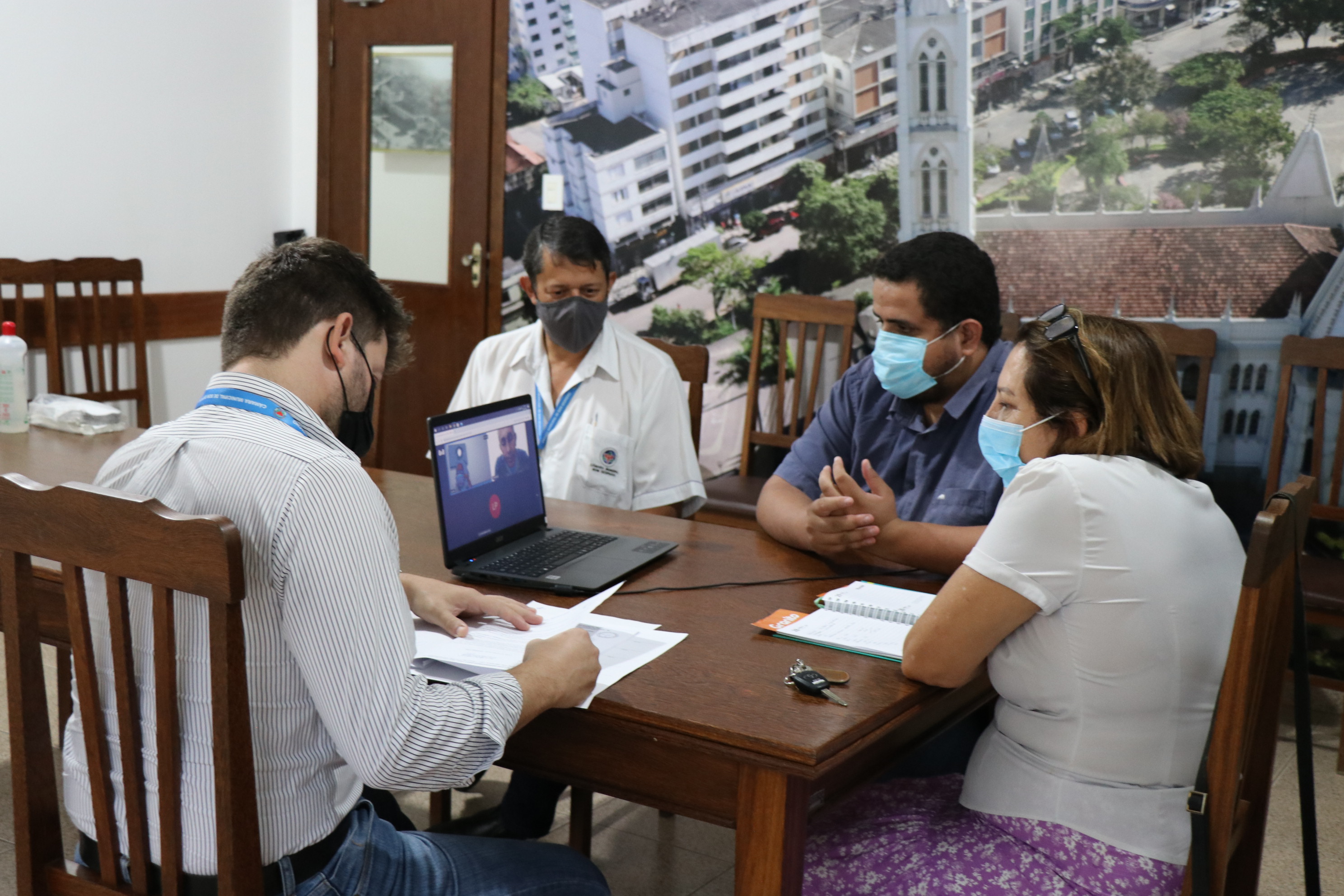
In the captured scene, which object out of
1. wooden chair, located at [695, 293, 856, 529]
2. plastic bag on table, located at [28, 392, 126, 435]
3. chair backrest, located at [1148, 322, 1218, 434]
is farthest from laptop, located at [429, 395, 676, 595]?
chair backrest, located at [1148, 322, 1218, 434]

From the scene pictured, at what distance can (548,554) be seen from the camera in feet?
6.19

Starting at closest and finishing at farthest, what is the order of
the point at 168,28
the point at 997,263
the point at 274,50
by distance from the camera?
the point at 997,263 → the point at 168,28 → the point at 274,50

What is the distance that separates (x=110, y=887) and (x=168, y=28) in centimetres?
383

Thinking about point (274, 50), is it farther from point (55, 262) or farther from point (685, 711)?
point (685, 711)

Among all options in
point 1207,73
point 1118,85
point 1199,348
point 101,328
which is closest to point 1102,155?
point 1118,85

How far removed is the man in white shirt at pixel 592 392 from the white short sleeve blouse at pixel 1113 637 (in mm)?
1181

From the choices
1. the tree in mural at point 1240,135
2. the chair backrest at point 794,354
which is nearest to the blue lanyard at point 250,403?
the chair backrest at point 794,354

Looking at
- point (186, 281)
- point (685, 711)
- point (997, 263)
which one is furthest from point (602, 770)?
point (186, 281)

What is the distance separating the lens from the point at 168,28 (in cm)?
427

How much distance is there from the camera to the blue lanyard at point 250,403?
123 cm

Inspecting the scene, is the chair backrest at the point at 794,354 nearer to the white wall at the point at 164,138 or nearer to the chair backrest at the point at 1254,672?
the white wall at the point at 164,138

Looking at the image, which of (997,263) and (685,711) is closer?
(685,711)

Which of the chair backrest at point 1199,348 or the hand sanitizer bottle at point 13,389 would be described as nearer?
A: the hand sanitizer bottle at point 13,389

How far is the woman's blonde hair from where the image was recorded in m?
1.46
